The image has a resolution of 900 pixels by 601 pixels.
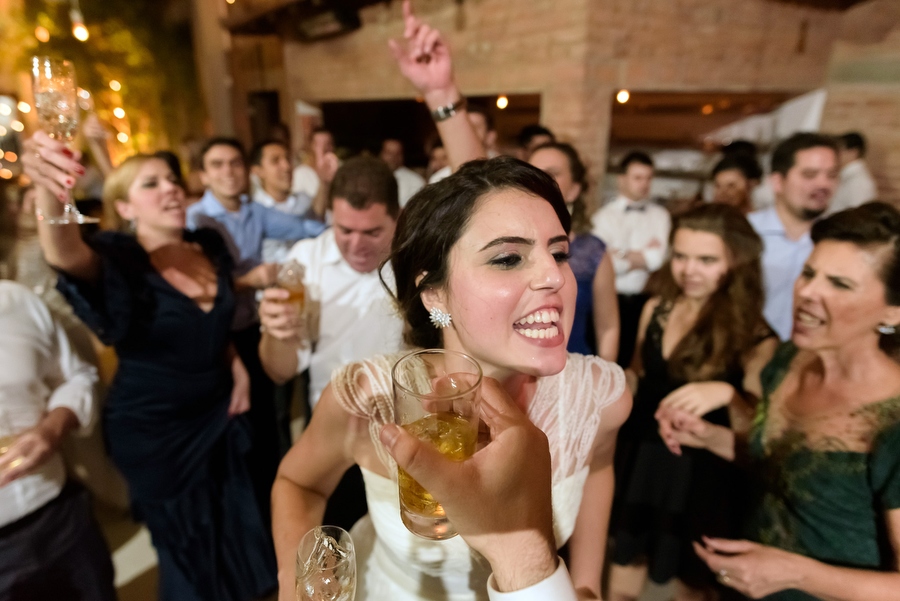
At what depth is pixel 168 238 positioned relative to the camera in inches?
93.7

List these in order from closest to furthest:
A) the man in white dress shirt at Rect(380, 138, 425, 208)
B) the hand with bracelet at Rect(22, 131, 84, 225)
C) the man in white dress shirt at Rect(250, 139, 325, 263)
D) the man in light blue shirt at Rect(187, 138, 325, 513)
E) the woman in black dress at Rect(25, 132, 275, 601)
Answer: the hand with bracelet at Rect(22, 131, 84, 225)
the woman in black dress at Rect(25, 132, 275, 601)
the man in light blue shirt at Rect(187, 138, 325, 513)
the man in white dress shirt at Rect(250, 139, 325, 263)
the man in white dress shirt at Rect(380, 138, 425, 208)

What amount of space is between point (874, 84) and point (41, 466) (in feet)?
23.2

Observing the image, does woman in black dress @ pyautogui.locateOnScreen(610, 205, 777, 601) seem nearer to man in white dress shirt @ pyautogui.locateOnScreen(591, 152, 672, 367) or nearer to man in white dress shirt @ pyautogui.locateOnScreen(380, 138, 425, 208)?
man in white dress shirt @ pyautogui.locateOnScreen(591, 152, 672, 367)

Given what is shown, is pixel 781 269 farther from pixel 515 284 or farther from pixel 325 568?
pixel 325 568

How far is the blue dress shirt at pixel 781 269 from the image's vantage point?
2887 mm

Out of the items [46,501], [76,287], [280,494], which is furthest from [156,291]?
[280,494]

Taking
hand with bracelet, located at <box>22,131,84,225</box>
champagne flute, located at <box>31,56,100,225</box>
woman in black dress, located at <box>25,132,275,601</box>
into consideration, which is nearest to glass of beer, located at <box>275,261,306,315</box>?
woman in black dress, located at <box>25,132,275,601</box>

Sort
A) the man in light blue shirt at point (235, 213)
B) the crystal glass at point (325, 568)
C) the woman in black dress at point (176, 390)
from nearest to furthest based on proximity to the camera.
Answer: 1. the crystal glass at point (325, 568)
2. the woman in black dress at point (176, 390)
3. the man in light blue shirt at point (235, 213)

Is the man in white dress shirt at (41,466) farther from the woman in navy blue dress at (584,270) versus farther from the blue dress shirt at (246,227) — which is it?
the woman in navy blue dress at (584,270)

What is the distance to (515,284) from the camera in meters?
1.12

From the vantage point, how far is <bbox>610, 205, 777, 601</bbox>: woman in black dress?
219cm

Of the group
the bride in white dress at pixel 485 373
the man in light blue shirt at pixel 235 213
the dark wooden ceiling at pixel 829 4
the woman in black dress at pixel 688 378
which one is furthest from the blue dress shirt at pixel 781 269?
the dark wooden ceiling at pixel 829 4

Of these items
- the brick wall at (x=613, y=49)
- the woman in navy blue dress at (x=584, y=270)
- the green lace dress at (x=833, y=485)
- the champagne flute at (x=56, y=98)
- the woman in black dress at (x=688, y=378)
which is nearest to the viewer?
the green lace dress at (x=833, y=485)

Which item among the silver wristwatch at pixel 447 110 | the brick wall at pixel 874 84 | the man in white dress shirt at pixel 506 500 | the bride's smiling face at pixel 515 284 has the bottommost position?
the man in white dress shirt at pixel 506 500
